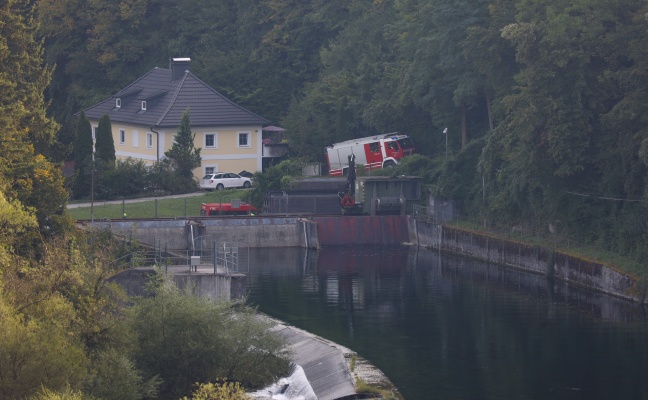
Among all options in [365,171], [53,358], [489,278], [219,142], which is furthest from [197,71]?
[53,358]

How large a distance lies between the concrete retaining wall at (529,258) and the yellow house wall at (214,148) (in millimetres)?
16023

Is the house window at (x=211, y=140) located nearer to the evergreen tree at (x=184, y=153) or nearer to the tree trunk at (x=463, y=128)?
the evergreen tree at (x=184, y=153)

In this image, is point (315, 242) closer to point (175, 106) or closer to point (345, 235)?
point (345, 235)

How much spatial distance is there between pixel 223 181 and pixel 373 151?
9.76 meters

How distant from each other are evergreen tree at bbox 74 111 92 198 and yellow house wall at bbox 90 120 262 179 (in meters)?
4.13

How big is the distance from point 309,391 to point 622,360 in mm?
11567

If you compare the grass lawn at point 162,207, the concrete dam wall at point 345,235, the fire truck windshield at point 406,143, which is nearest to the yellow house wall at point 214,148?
the grass lawn at point 162,207

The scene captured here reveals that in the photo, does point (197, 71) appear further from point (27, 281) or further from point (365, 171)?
point (27, 281)

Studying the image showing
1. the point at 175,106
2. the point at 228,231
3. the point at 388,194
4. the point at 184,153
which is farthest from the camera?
the point at 175,106

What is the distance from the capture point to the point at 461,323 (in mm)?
45906

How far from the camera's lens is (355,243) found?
223 feet

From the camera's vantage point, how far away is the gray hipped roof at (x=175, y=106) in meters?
79.5

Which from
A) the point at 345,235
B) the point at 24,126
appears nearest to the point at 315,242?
the point at 345,235

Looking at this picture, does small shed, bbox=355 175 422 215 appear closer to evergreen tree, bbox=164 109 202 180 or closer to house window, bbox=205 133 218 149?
evergreen tree, bbox=164 109 202 180
